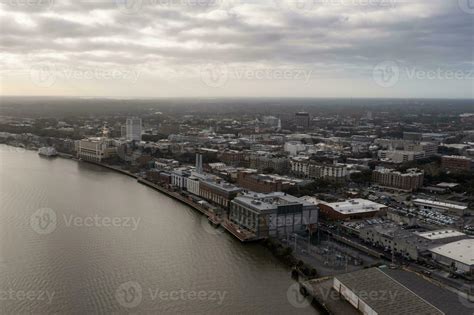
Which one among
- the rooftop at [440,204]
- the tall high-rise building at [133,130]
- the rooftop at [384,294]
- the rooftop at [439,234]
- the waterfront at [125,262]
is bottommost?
the waterfront at [125,262]

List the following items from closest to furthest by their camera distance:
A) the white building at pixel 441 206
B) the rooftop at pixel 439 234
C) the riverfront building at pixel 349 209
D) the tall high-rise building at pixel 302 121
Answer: the rooftop at pixel 439 234, the riverfront building at pixel 349 209, the white building at pixel 441 206, the tall high-rise building at pixel 302 121

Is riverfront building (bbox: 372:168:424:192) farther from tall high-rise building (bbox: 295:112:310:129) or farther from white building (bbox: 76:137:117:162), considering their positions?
tall high-rise building (bbox: 295:112:310:129)

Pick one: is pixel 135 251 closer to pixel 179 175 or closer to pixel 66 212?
pixel 66 212

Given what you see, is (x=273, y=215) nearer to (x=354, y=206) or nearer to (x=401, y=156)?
(x=354, y=206)

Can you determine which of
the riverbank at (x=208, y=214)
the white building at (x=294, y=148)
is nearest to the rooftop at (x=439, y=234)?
the riverbank at (x=208, y=214)

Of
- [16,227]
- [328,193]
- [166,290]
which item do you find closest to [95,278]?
[166,290]

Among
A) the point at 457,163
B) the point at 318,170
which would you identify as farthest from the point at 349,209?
the point at 457,163

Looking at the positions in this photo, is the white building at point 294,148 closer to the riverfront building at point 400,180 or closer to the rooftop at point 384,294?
the riverfront building at point 400,180
